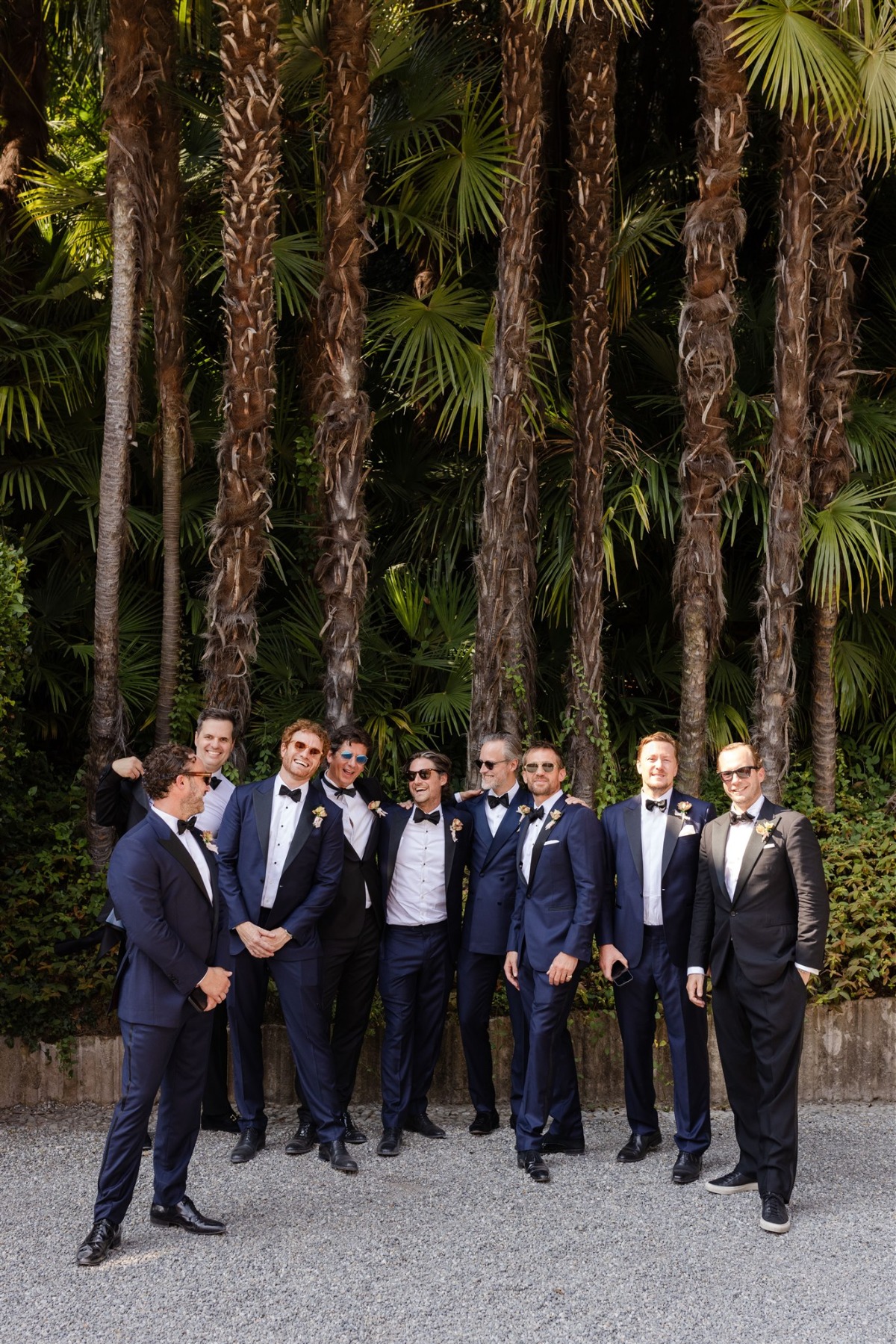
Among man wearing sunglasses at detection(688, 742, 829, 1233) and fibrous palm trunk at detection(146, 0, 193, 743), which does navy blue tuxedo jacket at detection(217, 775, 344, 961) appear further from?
fibrous palm trunk at detection(146, 0, 193, 743)

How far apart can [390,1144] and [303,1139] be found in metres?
0.38

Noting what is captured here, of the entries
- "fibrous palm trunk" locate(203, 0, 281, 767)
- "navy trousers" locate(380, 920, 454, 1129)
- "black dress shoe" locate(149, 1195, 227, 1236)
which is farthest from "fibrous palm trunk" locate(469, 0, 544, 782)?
"black dress shoe" locate(149, 1195, 227, 1236)

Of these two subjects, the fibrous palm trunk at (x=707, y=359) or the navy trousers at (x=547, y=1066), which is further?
the fibrous palm trunk at (x=707, y=359)

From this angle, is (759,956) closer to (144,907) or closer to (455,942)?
(455,942)

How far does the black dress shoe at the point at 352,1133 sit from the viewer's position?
587cm

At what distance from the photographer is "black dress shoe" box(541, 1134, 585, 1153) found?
5.79 metres

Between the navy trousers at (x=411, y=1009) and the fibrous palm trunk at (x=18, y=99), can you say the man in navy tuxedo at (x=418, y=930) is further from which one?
the fibrous palm trunk at (x=18, y=99)

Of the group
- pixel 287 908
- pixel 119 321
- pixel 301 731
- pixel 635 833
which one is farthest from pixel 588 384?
pixel 287 908

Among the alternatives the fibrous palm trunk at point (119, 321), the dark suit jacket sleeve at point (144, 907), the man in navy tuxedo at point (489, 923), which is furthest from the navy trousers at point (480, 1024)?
the fibrous palm trunk at point (119, 321)

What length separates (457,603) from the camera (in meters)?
8.37

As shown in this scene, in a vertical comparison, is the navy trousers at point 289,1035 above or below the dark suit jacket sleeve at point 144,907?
below

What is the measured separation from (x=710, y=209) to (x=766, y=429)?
158 centimetres

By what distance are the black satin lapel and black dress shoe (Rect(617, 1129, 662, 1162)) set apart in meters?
1.16

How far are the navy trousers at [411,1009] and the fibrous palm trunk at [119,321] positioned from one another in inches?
85.1
